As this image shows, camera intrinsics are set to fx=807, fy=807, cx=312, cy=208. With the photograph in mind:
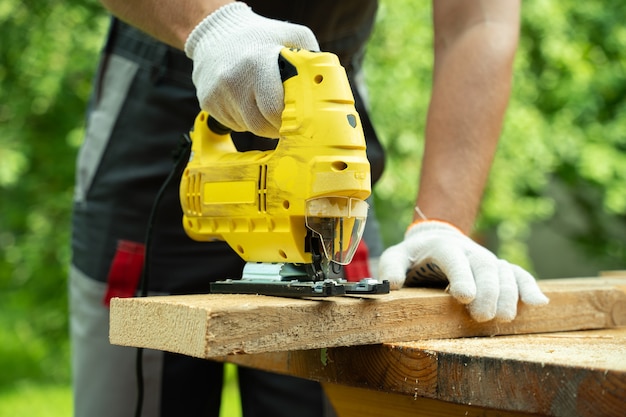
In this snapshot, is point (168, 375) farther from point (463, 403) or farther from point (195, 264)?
point (463, 403)

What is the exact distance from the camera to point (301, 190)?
1.41m

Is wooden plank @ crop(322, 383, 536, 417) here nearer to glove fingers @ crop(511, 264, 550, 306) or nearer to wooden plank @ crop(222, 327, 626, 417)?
wooden plank @ crop(222, 327, 626, 417)

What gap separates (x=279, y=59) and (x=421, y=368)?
0.59m

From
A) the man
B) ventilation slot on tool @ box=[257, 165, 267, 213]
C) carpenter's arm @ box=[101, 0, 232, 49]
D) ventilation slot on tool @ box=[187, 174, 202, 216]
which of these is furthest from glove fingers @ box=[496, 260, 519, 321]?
carpenter's arm @ box=[101, 0, 232, 49]

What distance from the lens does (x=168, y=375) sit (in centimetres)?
217

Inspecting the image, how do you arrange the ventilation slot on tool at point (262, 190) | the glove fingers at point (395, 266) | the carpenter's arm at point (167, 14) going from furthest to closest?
the glove fingers at point (395, 266) < the carpenter's arm at point (167, 14) < the ventilation slot on tool at point (262, 190)

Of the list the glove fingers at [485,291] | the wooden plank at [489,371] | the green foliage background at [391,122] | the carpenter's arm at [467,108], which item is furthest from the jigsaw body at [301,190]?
the green foliage background at [391,122]

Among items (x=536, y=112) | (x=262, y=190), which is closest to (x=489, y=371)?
(x=262, y=190)

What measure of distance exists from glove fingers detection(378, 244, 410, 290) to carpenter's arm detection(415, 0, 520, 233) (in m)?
0.19

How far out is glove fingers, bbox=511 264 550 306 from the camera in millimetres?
1644

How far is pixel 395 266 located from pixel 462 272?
0.17 metres

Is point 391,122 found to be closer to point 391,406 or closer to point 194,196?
point 194,196

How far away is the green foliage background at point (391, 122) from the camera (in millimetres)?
4852

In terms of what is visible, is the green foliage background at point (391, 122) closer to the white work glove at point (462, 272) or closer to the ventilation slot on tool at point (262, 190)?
the white work glove at point (462, 272)
